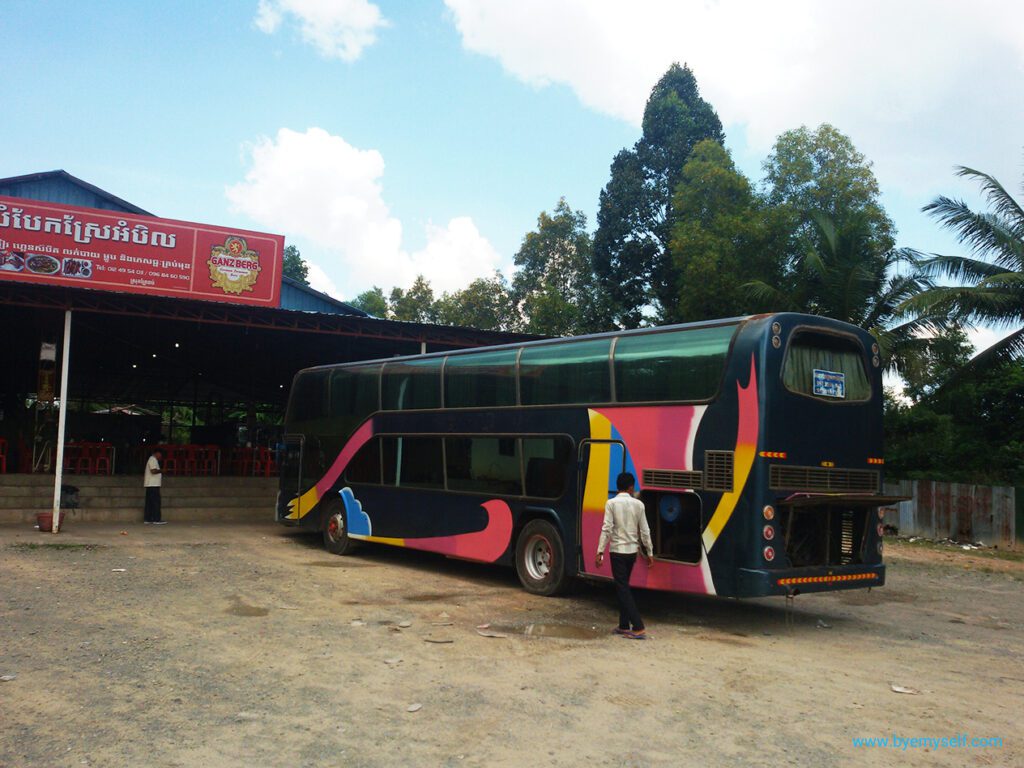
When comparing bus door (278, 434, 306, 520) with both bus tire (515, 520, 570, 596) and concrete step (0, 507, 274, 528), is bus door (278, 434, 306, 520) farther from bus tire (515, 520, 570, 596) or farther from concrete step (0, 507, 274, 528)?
bus tire (515, 520, 570, 596)

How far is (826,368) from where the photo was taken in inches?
356

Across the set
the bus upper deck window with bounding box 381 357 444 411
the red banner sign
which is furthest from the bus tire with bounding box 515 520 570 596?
the red banner sign

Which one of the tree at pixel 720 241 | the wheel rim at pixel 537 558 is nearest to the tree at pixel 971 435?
the tree at pixel 720 241

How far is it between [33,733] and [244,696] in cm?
131

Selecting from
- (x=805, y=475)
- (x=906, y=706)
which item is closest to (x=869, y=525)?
(x=805, y=475)

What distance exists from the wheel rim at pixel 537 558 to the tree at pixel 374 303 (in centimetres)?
3877

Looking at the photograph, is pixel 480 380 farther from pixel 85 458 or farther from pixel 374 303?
pixel 374 303

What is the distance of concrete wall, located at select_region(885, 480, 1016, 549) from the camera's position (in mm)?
18672

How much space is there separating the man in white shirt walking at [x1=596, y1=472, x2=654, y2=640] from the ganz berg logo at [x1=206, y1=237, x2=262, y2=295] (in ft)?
50.3

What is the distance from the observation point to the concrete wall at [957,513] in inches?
735

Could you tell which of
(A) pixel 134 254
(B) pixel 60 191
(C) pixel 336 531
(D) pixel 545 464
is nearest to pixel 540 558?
(D) pixel 545 464

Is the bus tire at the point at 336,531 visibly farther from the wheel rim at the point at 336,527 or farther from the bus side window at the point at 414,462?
the bus side window at the point at 414,462

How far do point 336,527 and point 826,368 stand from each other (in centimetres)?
890

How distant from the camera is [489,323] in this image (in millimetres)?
39812
